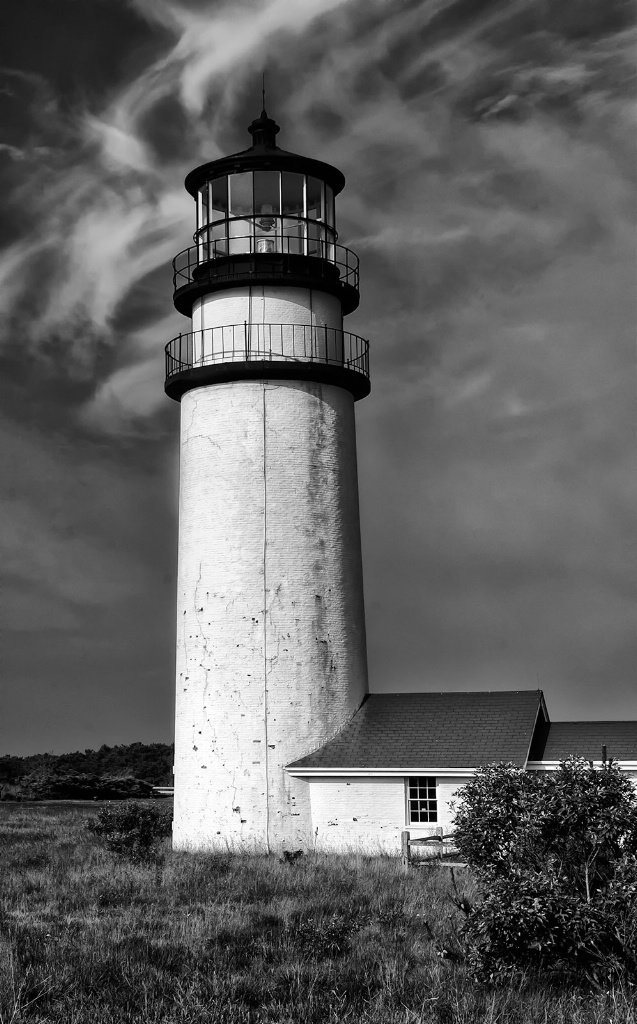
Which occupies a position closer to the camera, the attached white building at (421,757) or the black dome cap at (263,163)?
the attached white building at (421,757)

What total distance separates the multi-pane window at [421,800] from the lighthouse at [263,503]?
7.23 ft

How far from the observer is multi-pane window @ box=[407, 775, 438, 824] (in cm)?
2409

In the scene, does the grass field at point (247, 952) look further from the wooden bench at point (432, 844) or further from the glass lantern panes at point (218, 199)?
the glass lantern panes at point (218, 199)

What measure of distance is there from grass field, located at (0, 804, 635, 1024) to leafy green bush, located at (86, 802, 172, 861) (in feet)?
5.88

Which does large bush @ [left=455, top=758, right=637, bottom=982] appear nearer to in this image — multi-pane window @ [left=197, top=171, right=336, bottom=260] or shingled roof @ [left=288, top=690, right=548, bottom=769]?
shingled roof @ [left=288, top=690, right=548, bottom=769]

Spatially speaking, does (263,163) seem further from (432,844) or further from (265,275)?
(432,844)

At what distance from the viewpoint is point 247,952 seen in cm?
1394

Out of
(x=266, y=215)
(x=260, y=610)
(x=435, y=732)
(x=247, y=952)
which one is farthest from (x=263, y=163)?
(x=247, y=952)

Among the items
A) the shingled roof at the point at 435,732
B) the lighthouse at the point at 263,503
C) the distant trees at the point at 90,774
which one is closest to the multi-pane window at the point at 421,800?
the shingled roof at the point at 435,732

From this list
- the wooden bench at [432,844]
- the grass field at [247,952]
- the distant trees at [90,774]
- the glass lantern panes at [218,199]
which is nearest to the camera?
the grass field at [247,952]

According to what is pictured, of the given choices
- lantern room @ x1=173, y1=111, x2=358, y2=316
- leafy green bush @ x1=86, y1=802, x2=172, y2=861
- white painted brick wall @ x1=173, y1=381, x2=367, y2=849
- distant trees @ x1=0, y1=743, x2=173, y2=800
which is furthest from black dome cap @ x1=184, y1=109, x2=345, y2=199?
distant trees @ x1=0, y1=743, x2=173, y2=800

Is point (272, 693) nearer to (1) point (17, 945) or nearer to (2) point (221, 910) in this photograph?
(2) point (221, 910)

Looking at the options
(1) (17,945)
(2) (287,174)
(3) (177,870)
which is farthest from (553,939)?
(2) (287,174)

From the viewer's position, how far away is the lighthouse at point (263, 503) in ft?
82.4
